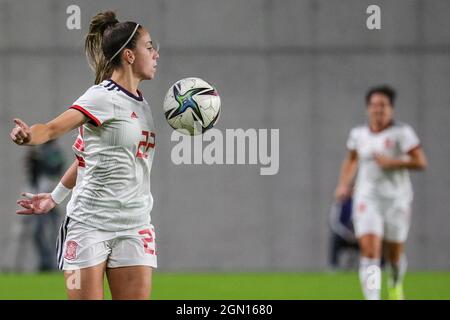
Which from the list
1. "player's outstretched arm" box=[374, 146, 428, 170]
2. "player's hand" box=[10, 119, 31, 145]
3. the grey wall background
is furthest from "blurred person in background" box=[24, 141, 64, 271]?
"player's hand" box=[10, 119, 31, 145]

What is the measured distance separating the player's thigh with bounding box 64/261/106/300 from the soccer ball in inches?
40.0

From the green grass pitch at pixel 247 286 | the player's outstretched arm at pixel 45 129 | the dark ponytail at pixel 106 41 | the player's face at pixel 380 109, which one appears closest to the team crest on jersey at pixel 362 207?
the player's face at pixel 380 109

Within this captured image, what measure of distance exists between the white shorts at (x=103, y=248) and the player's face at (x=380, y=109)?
5.16 meters

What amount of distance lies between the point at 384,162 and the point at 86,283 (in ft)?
17.7

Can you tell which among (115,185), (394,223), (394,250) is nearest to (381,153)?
(394,223)

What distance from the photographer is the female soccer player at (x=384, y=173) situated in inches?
372

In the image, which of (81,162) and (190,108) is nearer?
(81,162)

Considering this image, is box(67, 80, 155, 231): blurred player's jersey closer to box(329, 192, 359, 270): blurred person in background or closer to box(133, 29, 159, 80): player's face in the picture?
box(133, 29, 159, 80): player's face

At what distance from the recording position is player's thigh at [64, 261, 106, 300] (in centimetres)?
463

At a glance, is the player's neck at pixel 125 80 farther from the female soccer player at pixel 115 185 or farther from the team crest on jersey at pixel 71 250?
the team crest on jersey at pixel 71 250

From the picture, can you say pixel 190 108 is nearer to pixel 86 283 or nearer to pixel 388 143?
pixel 86 283

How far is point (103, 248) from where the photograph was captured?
4734mm
